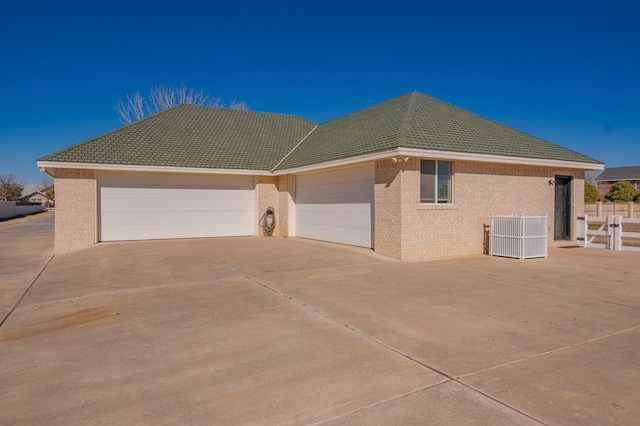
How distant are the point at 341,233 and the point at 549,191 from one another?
24.4 ft

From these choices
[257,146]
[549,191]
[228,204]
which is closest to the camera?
[549,191]

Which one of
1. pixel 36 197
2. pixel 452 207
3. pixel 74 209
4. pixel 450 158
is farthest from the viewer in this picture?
pixel 36 197

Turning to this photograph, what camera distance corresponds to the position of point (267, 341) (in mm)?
4953

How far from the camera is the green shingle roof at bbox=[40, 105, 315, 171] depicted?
49.2 feet

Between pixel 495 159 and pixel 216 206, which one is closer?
pixel 495 159

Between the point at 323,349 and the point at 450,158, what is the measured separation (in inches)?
335

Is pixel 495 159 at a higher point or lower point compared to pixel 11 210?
higher

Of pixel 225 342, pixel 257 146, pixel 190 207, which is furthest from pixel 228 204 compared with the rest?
pixel 225 342

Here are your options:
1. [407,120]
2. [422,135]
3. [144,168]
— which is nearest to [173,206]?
[144,168]

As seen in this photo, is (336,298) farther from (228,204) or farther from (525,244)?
(228,204)

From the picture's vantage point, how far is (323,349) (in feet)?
15.3

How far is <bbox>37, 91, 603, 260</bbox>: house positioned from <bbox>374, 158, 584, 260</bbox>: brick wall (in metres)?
0.04

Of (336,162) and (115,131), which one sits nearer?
(336,162)

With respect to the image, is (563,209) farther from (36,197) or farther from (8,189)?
(36,197)
